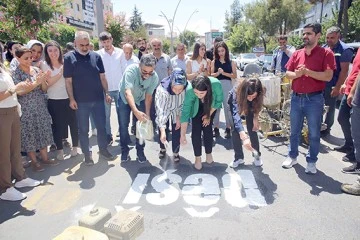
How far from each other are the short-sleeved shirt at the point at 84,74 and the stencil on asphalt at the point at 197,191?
143 centimetres

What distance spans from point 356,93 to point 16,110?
4.11 m

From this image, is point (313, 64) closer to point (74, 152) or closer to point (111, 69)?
point (111, 69)

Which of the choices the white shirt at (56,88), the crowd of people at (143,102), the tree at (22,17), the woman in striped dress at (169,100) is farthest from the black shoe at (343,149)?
the tree at (22,17)

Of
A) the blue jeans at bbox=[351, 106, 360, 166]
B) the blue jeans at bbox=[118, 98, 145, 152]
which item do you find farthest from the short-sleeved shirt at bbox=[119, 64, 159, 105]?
the blue jeans at bbox=[351, 106, 360, 166]

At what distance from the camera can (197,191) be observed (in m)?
3.77

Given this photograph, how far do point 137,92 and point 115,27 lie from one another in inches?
777

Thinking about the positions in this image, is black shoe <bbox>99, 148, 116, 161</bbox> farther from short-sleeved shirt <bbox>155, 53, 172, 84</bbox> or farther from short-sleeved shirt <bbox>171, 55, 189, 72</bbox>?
short-sleeved shirt <bbox>171, 55, 189, 72</bbox>

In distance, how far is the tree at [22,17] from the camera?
10.7m

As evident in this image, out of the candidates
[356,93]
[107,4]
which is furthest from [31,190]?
[107,4]

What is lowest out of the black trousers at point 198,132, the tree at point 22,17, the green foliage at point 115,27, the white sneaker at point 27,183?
the white sneaker at point 27,183

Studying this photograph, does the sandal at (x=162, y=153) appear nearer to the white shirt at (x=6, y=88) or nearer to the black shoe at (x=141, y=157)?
the black shoe at (x=141, y=157)

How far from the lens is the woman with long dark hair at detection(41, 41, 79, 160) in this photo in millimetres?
4480

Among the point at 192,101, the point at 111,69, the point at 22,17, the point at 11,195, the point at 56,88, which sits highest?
the point at 22,17

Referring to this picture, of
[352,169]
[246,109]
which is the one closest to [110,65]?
[246,109]
